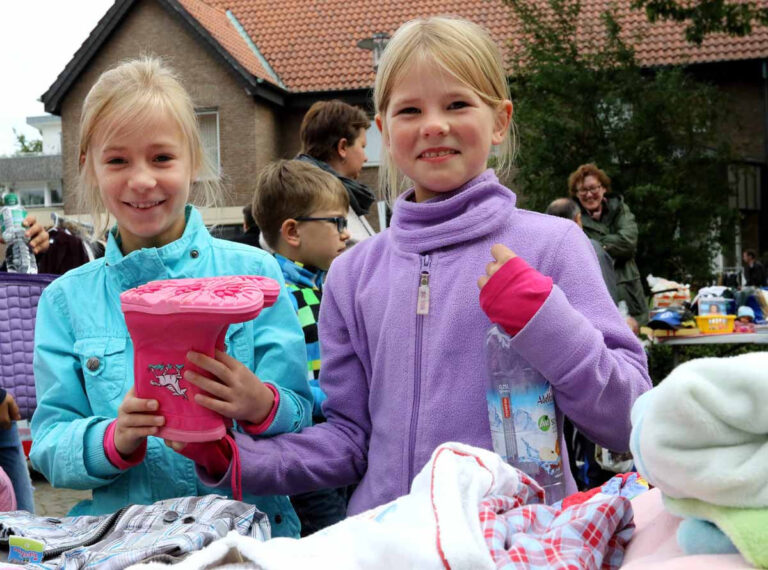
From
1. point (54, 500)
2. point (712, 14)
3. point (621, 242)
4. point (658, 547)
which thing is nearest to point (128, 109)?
point (658, 547)

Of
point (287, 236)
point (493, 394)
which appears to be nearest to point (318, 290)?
point (287, 236)

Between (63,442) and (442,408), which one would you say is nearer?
(442,408)

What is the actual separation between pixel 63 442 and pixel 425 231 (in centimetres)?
88

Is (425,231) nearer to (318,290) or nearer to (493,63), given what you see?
(493,63)

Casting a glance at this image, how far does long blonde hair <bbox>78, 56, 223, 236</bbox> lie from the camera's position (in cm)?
201

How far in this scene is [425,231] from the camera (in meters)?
1.84

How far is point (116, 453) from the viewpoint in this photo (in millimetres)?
1799

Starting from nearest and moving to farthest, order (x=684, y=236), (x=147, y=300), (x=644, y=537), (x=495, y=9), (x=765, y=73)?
(x=644, y=537)
(x=147, y=300)
(x=684, y=236)
(x=765, y=73)
(x=495, y=9)

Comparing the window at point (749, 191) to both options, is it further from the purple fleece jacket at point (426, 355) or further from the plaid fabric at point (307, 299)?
the purple fleece jacket at point (426, 355)

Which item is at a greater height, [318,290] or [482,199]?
[482,199]

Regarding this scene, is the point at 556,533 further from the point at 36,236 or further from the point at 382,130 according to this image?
the point at 36,236

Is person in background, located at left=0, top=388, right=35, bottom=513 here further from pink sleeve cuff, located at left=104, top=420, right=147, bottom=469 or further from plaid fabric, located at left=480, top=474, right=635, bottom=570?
plaid fabric, located at left=480, top=474, right=635, bottom=570

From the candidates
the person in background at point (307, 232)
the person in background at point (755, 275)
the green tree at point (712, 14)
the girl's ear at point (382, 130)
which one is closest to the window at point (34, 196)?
the person in background at point (755, 275)

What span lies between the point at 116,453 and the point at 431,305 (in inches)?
27.8
